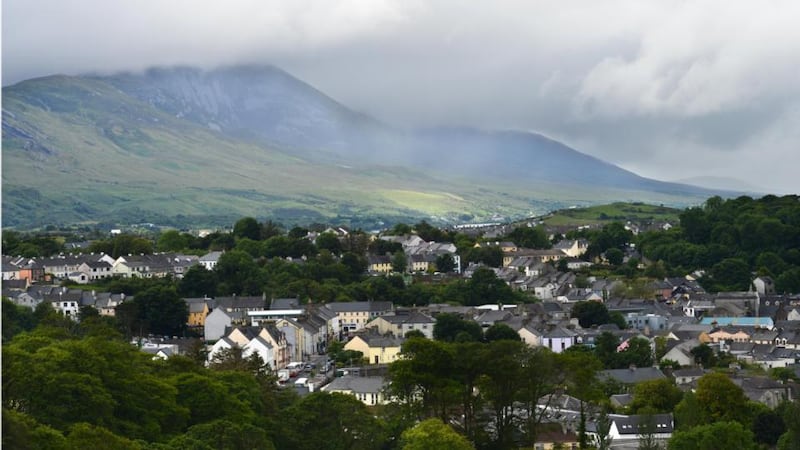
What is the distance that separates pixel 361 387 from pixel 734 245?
146ft

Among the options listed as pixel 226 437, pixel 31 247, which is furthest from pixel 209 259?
pixel 226 437

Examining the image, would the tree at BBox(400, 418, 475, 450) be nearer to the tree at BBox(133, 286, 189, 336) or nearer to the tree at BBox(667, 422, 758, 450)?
the tree at BBox(667, 422, 758, 450)

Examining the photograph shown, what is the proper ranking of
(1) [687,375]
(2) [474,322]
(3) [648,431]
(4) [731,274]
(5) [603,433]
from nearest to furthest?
(5) [603,433] → (3) [648,431] → (1) [687,375] → (2) [474,322] → (4) [731,274]

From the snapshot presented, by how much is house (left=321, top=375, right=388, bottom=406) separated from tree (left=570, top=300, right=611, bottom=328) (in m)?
18.1

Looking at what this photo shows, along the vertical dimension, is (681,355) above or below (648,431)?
above

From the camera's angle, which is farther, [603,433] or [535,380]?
[535,380]

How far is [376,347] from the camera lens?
47938 millimetres

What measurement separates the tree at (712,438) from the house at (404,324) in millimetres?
24372

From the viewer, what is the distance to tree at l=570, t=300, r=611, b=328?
180 ft

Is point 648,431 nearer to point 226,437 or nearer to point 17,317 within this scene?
point 226,437

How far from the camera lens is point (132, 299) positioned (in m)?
54.4

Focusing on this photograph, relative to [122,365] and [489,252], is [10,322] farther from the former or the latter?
[489,252]

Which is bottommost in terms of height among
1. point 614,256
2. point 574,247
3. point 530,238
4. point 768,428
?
point 768,428

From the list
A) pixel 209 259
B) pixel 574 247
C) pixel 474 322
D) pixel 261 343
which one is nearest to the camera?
pixel 261 343
